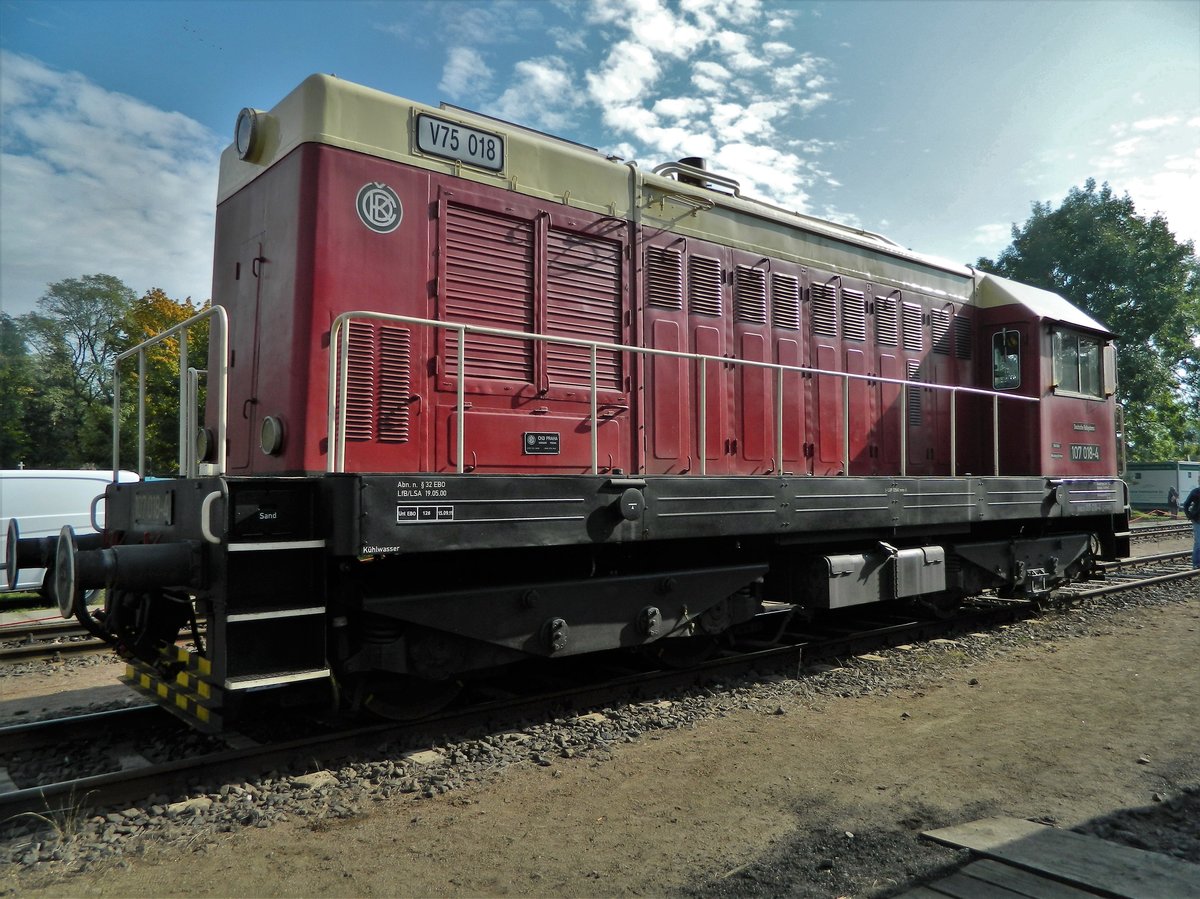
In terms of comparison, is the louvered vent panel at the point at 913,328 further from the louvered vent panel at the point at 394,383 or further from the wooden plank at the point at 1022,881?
the wooden plank at the point at 1022,881

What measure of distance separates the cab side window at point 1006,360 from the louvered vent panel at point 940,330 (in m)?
0.59

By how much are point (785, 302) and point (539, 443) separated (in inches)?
121

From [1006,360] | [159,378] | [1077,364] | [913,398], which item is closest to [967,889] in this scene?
[913,398]

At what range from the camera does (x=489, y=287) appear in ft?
17.8

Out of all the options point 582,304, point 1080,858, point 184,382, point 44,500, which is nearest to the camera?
point 1080,858

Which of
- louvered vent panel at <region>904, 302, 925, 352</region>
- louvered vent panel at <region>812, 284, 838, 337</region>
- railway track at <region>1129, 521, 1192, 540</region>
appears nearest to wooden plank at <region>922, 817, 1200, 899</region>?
louvered vent panel at <region>812, 284, 838, 337</region>

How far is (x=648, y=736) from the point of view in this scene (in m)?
5.00

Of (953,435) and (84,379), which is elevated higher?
(84,379)

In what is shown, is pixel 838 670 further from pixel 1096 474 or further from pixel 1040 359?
pixel 1096 474

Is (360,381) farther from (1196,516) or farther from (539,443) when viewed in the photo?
(1196,516)

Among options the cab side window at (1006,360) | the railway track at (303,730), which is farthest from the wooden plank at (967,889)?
the cab side window at (1006,360)

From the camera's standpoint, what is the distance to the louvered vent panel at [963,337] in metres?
8.98

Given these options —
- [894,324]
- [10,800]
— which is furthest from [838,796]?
[894,324]

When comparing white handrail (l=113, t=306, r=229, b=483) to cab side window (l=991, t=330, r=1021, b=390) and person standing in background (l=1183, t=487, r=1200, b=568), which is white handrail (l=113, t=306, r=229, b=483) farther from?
person standing in background (l=1183, t=487, r=1200, b=568)
